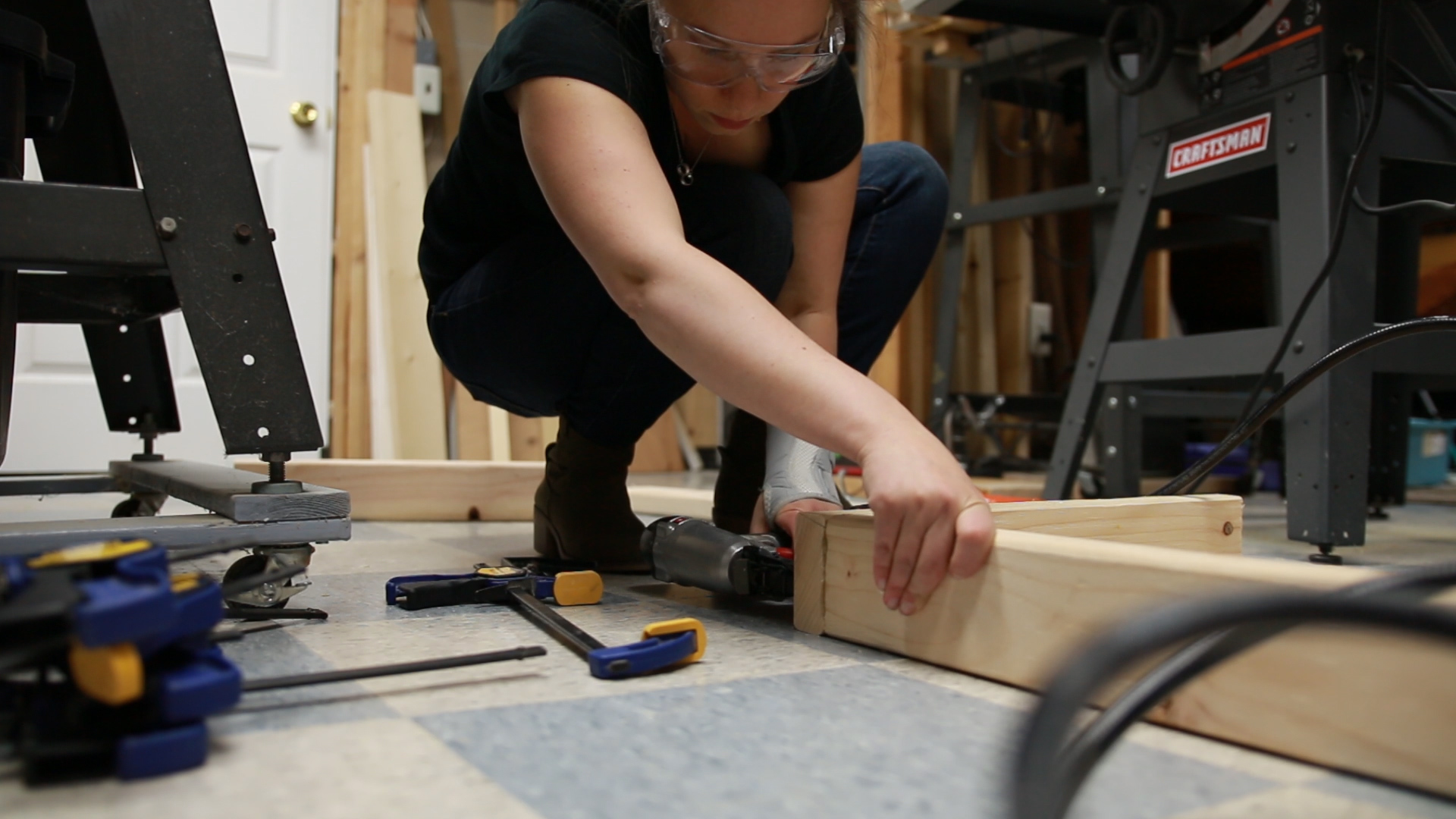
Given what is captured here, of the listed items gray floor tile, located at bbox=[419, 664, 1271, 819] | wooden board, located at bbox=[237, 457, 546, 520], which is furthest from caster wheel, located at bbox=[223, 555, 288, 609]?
wooden board, located at bbox=[237, 457, 546, 520]

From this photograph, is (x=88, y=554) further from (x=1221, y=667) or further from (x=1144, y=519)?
(x=1144, y=519)

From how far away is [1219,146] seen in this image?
1494 mm

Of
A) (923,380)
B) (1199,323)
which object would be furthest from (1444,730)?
(1199,323)

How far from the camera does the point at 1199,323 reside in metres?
3.87

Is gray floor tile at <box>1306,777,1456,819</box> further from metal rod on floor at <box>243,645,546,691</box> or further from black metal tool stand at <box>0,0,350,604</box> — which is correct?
black metal tool stand at <box>0,0,350,604</box>

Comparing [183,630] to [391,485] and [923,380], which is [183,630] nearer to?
[391,485]

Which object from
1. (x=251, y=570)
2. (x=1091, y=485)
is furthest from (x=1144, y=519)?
(x=1091, y=485)

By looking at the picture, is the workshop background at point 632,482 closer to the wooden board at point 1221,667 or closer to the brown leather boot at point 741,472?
the wooden board at point 1221,667

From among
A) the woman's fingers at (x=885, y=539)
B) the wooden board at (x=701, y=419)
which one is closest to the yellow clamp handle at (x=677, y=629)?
the woman's fingers at (x=885, y=539)

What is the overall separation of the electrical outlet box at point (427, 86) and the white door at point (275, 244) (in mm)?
238

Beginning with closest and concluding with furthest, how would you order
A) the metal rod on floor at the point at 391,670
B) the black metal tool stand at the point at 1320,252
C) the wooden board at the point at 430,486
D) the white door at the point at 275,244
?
the metal rod on floor at the point at 391,670, the black metal tool stand at the point at 1320,252, the wooden board at the point at 430,486, the white door at the point at 275,244

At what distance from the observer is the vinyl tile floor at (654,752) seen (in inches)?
17.4

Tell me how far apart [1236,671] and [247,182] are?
2.69ft

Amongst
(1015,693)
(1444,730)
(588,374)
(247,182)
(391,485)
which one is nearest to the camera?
(1444,730)
